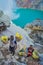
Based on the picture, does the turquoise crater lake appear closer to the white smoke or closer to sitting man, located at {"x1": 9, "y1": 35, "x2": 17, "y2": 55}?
the white smoke

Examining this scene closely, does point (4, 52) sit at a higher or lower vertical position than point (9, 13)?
lower

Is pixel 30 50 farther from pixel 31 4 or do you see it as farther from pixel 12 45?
pixel 31 4

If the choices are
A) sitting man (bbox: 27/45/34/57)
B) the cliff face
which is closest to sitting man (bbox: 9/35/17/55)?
sitting man (bbox: 27/45/34/57)

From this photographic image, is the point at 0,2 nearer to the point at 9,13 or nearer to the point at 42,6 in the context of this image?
the point at 9,13

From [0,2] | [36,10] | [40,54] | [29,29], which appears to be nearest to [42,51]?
[40,54]

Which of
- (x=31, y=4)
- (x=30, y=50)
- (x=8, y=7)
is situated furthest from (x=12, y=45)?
(x=31, y=4)

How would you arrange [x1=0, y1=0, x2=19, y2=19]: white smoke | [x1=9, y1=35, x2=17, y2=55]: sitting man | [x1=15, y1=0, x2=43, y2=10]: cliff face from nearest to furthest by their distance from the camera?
[x1=9, y1=35, x2=17, y2=55]: sitting man → [x1=0, y1=0, x2=19, y2=19]: white smoke → [x1=15, y1=0, x2=43, y2=10]: cliff face

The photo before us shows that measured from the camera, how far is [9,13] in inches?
182

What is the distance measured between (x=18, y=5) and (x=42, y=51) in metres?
0.96

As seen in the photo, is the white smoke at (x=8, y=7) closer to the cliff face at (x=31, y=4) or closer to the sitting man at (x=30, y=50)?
the cliff face at (x=31, y=4)

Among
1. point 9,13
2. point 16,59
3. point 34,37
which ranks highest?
point 9,13

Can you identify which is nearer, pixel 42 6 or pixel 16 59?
pixel 16 59

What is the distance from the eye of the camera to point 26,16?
4652 millimetres

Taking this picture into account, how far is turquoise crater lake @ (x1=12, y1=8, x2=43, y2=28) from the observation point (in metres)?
4.62
